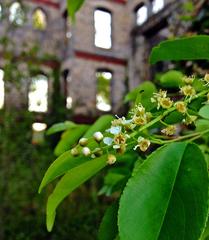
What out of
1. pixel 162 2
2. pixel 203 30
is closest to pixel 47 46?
pixel 162 2

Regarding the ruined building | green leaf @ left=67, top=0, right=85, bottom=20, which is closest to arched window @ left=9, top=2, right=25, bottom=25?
the ruined building

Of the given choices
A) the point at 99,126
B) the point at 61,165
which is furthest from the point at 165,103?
the point at 99,126

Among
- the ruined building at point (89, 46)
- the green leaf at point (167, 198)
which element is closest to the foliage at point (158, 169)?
the green leaf at point (167, 198)

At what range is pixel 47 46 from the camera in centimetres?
1159

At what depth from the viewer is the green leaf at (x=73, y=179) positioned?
475 mm

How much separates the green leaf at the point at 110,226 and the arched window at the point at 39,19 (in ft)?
36.8

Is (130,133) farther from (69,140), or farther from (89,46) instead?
(89,46)

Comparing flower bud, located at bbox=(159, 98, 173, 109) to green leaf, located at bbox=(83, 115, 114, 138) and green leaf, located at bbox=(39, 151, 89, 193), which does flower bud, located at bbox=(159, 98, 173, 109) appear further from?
green leaf, located at bbox=(83, 115, 114, 138)

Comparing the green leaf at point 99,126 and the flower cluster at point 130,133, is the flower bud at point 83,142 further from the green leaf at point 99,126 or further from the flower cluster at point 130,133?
the green leaf at point 99,126

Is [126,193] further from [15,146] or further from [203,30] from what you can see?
[15,146]

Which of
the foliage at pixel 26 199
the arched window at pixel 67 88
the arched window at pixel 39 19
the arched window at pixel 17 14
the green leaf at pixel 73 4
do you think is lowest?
the foliage at pixel 26 199

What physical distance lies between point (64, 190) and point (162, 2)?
973 centimetres

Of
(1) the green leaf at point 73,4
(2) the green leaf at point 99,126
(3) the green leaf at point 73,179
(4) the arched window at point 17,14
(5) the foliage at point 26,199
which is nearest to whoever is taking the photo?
(3) the green leaf at point 73,179

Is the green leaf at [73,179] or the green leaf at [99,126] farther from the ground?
the green leaf at [99,126]
